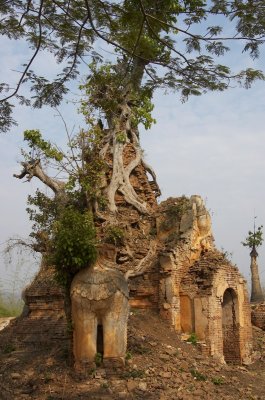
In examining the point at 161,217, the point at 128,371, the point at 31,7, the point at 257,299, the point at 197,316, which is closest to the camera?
the point at 31,7

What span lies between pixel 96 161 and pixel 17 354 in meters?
5.70

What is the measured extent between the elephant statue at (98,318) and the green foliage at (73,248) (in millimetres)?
341

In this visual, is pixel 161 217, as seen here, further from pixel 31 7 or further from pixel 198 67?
pixel 31 7

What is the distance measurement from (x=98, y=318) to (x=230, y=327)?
5.84 m

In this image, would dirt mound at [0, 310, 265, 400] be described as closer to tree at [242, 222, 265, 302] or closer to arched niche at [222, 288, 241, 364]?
arched niche at [222, 288, 241, 364]

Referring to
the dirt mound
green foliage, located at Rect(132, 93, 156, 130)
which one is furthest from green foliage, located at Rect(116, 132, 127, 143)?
the dirt mound

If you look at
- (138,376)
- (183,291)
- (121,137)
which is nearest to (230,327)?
(183,291)

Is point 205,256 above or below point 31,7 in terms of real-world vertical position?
below

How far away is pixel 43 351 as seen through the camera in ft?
36.3

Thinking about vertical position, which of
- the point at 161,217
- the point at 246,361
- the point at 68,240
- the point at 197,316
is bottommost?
the point at 246,361

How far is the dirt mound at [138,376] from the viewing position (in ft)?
29.6

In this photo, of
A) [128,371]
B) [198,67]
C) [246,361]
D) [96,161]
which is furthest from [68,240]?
[246,361]

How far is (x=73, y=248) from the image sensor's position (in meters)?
9.82

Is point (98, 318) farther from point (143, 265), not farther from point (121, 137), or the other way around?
point (121, 137)
